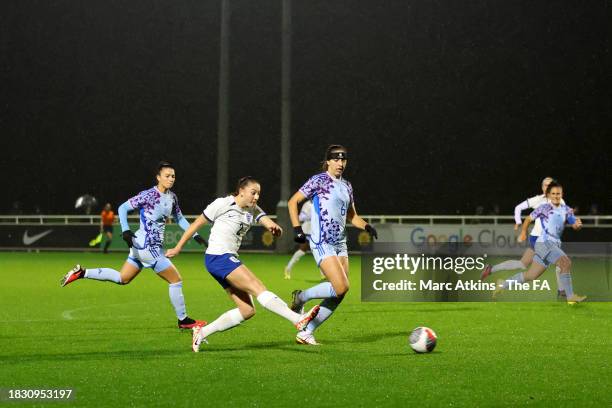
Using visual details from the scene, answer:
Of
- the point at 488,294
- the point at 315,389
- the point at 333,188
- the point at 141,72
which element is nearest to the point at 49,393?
the point at 315,389

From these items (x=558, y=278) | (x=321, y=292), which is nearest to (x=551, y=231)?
(x=558, y=278)

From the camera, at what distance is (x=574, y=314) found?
48.3 feet

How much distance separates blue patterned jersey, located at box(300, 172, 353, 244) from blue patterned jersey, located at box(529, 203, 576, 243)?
19.8 feet

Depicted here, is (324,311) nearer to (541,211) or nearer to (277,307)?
(277,307)

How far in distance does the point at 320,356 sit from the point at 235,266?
1265 mm

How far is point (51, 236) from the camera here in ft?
120

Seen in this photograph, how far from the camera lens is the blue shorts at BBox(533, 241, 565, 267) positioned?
15.8 m

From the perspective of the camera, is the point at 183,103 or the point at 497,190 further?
the point at 183,103

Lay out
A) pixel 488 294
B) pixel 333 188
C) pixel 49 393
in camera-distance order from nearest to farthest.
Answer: pixel 49 393, pixel 333 188, pixel 488 294

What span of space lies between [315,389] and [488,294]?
9671mm

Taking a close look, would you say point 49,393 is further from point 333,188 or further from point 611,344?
point 611,344

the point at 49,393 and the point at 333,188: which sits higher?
the point at 333,188

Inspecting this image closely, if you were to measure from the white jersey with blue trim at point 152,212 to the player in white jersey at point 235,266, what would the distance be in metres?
2.16

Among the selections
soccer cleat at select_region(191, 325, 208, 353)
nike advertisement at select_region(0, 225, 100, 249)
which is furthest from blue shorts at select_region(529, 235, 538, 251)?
nike advertisement at select_region(0, 225, 100, 249)
